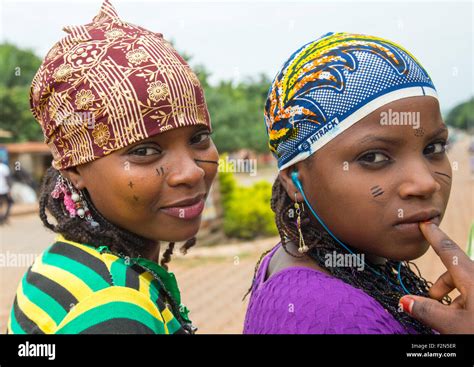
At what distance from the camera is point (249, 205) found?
30.6 ft

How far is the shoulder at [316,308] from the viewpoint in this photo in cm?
152

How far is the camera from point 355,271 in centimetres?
171

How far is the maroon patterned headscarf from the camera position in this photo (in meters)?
1.84

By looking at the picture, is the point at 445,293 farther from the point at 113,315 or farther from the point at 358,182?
the point at 113,315

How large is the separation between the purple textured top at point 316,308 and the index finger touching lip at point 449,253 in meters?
0.25

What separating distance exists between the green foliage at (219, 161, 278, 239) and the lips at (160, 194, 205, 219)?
23.7 ft

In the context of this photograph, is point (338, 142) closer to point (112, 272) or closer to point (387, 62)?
point (387, 62)

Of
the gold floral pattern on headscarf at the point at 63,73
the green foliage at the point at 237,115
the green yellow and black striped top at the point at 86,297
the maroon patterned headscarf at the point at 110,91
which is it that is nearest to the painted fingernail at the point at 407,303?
the green yellow and black striped top at the point at 86,297

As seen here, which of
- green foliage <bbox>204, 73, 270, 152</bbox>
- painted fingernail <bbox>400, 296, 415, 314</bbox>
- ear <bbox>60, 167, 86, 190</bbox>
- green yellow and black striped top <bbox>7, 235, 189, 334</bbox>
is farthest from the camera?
green foliage <bbox>204, 73, 270, 152</bbox>

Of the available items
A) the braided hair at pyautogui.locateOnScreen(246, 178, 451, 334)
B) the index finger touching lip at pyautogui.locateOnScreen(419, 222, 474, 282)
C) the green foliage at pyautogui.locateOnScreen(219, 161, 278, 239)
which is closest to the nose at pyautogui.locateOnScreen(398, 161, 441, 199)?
the index finger touching lip at pyautogui.locateOnScreen(419, 222, 474, 282)

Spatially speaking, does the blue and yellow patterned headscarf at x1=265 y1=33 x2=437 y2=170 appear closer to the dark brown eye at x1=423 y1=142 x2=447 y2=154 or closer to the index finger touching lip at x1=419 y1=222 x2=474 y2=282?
the dark brown eye at x1=423 y1=142 x2=447 y2=154

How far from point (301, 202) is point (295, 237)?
0.13 m
